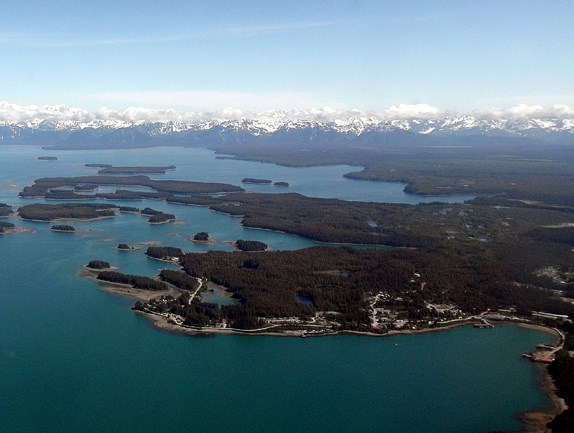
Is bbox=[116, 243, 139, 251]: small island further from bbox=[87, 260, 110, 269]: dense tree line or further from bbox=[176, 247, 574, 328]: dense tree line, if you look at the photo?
bbox=[176, 247, 574, 328]: dense tree line

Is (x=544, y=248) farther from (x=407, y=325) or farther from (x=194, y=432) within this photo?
(x=194, y=432)

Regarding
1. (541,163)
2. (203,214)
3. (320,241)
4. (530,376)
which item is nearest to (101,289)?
(320,241)

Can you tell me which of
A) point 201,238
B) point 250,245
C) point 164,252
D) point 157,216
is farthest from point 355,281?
point 157,216

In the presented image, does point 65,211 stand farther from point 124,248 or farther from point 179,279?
point 179,279

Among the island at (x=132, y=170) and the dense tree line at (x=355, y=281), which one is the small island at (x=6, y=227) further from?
the island at (x=132, y=170)

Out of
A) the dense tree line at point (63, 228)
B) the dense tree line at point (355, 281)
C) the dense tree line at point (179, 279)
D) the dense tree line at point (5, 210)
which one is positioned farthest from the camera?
the dense tree line at point (5, 210)

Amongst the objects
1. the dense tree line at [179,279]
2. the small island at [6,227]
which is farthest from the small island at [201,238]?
the small island at [6,227]
